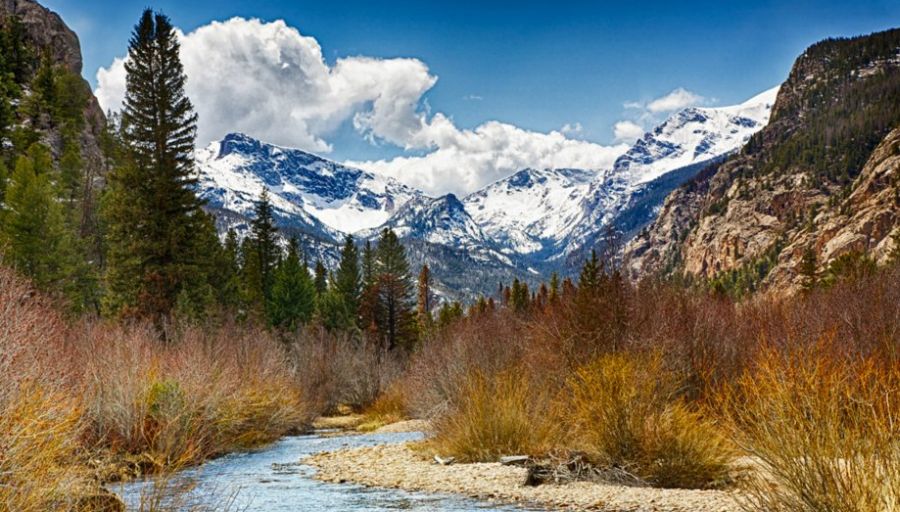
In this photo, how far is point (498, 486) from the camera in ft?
49.1

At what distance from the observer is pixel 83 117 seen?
88.2 meters

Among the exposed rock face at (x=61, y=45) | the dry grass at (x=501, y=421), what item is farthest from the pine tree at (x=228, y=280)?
the dry grass at (x=501, y=421)

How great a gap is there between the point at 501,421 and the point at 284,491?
5.35 metres

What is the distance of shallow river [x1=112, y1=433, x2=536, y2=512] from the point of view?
43.4 ft

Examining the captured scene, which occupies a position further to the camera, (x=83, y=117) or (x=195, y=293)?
(x=83, y=117)

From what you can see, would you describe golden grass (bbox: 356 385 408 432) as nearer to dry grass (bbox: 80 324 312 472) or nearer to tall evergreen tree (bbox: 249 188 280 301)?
dry grass (bbox: 80 324 312 472)

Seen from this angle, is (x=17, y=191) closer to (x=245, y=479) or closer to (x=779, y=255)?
(x=245, y=479)

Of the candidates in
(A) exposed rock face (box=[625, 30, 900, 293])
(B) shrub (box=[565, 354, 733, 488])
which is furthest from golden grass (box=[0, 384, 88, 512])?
(A) exposed rock face (box=[625, 30, 900, 293])

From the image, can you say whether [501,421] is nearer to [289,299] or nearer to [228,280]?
[228,280]

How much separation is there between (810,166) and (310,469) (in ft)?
587

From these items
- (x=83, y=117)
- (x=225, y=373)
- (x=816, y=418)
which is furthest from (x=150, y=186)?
(x=83, y=117)

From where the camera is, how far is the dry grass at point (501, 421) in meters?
17.1

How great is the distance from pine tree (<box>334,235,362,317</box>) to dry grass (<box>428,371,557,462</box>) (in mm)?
67722

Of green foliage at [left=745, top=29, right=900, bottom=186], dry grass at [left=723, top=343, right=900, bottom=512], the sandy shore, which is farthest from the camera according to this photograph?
green foliage at [left=745, top=29, right=900, bottom=186]
